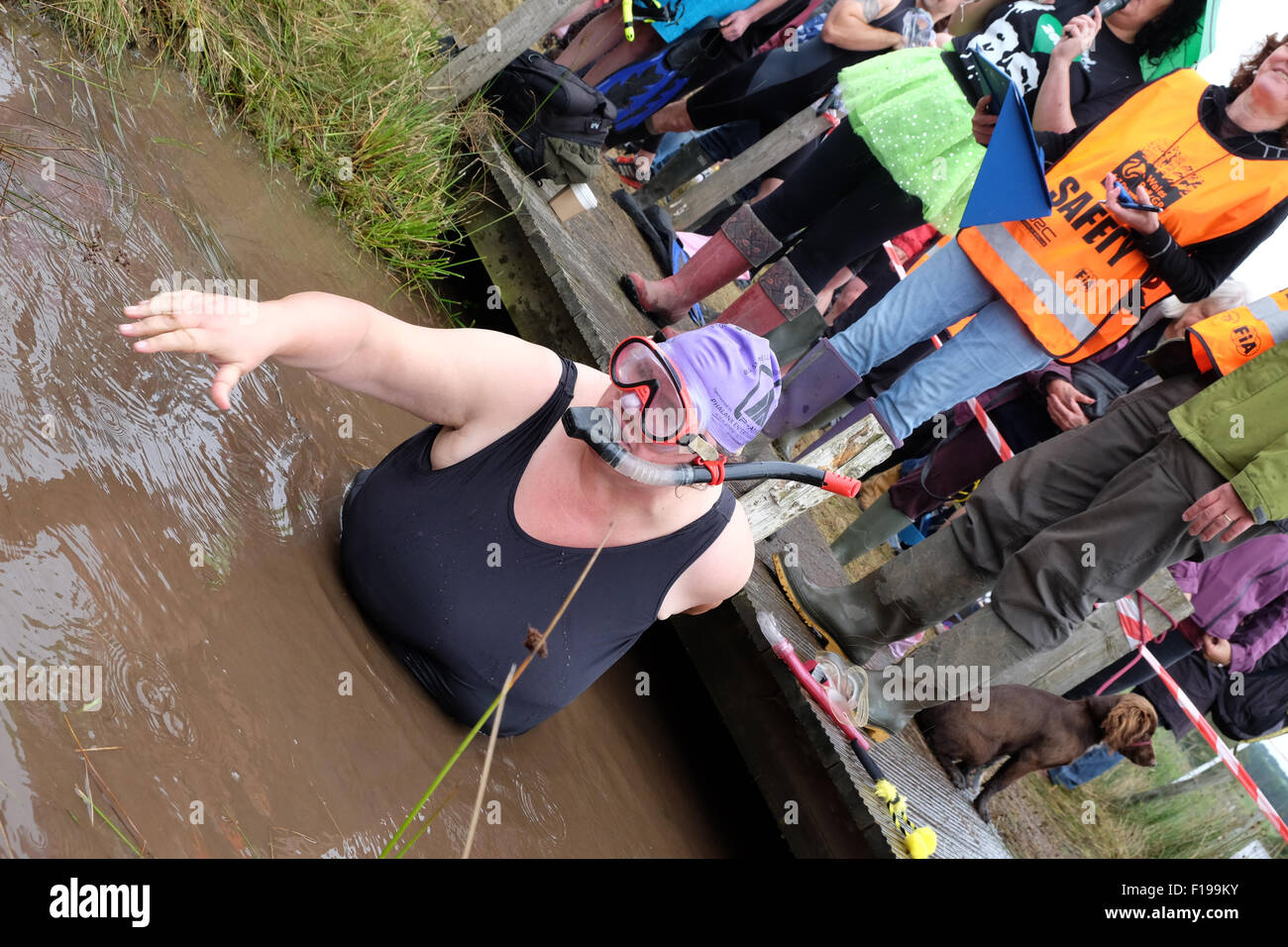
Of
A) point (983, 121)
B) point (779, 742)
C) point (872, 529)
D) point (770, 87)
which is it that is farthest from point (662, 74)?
point (779, 742)

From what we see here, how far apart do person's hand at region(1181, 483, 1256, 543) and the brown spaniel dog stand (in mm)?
1205

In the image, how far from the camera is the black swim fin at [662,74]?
19.5 ft

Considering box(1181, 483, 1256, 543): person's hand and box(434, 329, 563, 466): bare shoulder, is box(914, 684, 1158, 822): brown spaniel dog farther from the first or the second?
box(434, 329, 563, 466): bare shoulder

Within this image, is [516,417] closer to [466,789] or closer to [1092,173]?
[466,789]

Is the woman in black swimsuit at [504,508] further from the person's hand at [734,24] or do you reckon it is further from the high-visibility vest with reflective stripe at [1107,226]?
the person's hand at [734,24]

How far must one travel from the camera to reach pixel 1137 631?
5.17 m

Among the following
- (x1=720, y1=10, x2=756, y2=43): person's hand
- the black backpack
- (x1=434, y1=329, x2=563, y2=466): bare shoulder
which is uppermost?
(x1=434, y1=329, x2=563, y2=466): bare shoulder

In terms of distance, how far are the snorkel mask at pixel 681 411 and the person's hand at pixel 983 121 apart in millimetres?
2348

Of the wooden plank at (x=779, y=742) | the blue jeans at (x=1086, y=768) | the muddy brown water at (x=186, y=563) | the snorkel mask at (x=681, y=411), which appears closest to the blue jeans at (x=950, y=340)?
the wooden plank at (x=779, y=742)

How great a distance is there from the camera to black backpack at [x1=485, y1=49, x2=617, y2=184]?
481 cm

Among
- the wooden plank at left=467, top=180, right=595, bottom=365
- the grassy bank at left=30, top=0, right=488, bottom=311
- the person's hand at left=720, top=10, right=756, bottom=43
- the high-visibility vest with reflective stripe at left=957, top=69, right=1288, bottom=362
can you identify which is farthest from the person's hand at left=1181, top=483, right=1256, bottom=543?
the person's hand at left=720, top=10, right=756, bottom=43

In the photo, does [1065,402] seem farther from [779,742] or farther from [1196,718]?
[779,742]
